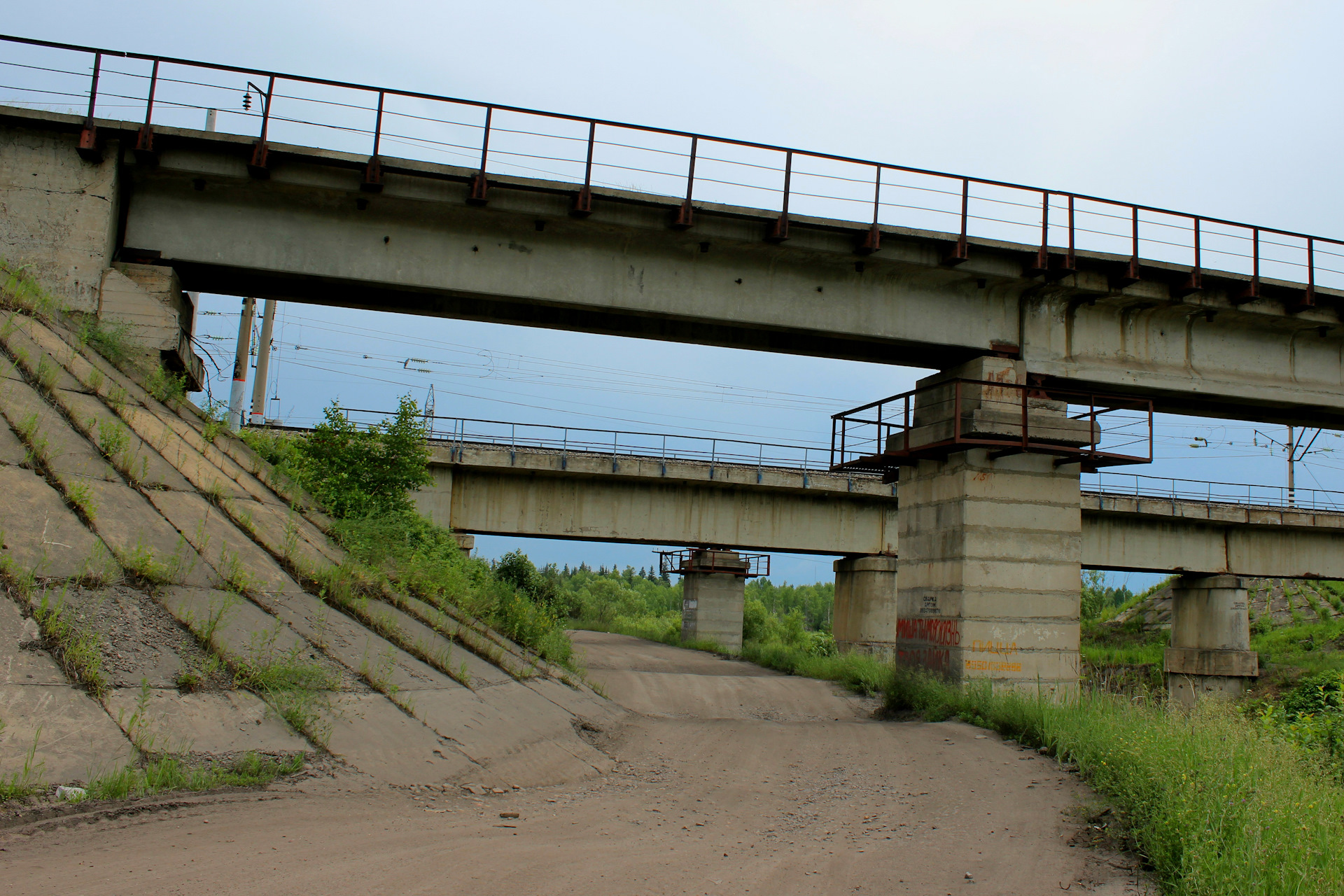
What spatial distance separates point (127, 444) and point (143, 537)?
211 cm

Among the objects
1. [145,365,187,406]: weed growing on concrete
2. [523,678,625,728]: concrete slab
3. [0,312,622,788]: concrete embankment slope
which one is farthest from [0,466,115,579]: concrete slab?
[523,678,625,728]: concrete slab

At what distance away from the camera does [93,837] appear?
506 cm

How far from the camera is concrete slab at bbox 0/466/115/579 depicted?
A: 24.0 feet

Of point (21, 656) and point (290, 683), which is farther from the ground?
point (21, 656)

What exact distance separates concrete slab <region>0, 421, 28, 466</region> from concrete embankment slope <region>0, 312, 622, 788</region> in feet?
0.09

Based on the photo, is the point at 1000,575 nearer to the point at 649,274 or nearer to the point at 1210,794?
the point at 649,274

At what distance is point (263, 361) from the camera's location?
29.8m

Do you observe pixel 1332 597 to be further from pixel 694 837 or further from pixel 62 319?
pixel 62 319

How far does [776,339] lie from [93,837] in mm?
13051

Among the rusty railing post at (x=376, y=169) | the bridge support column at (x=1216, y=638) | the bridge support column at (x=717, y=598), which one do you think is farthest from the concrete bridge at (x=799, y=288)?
the bridge support column at (x=717, y=598)

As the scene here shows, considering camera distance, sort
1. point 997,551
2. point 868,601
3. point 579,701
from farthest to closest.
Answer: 1. point 868,601
2. point 997,551
3. point 579,701

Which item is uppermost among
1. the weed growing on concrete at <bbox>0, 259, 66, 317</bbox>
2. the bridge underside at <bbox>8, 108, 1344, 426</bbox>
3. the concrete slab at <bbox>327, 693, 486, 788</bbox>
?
the bridge underside at <bbox>8, 108, 1344, 426</bbox>

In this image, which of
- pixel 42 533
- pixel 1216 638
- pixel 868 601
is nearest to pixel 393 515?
pixel 42 533

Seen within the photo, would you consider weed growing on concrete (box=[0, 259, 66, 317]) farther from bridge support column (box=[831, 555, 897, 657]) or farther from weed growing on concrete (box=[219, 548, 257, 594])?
bridge support column (box=[831, 555, 897, 657])
